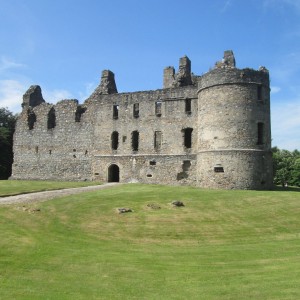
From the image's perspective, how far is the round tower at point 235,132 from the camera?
26578mm

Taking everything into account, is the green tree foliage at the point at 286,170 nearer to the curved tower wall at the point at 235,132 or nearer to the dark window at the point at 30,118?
the curved tower wall at the point at 235,132

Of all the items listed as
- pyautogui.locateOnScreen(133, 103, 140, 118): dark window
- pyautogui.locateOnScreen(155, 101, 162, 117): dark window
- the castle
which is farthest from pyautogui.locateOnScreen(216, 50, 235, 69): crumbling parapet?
pyautogui.locateOnScreen(133, 103, 140, 118): dark window

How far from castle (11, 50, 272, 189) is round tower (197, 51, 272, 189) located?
0.22 feet

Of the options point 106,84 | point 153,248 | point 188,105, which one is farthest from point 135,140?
point 153,248

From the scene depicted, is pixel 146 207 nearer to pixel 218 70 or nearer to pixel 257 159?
pixel 257 159

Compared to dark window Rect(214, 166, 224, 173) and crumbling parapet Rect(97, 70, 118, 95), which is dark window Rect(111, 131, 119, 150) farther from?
dark window Rect(214, 166, 224, 173)

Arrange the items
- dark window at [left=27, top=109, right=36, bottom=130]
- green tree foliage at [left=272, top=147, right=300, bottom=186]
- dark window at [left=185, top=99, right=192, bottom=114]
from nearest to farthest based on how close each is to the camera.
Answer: dark window at [left=185, top=99, right=192, bottom=114], dark window at [left=27, top=109, right=36, bottom=130], green tree foliage at [left=272, top=147, right=300, bottom=186]

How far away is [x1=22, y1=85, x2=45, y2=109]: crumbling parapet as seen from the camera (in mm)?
39094

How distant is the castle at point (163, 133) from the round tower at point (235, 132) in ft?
0.22

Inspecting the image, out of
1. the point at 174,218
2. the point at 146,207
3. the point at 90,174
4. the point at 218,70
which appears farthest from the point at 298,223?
the point at 90,174

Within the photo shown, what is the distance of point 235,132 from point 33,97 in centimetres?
2231

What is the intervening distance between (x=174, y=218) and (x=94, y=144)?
60.8 feet

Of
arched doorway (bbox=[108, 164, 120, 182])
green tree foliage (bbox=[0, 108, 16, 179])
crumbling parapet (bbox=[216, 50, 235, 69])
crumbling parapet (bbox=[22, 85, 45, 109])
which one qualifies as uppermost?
crumbling parapet (bbox=[216, 50, 235, 69])

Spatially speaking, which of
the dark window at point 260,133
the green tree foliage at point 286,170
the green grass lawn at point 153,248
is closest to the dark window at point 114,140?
the green grass lawn at point 153,248
